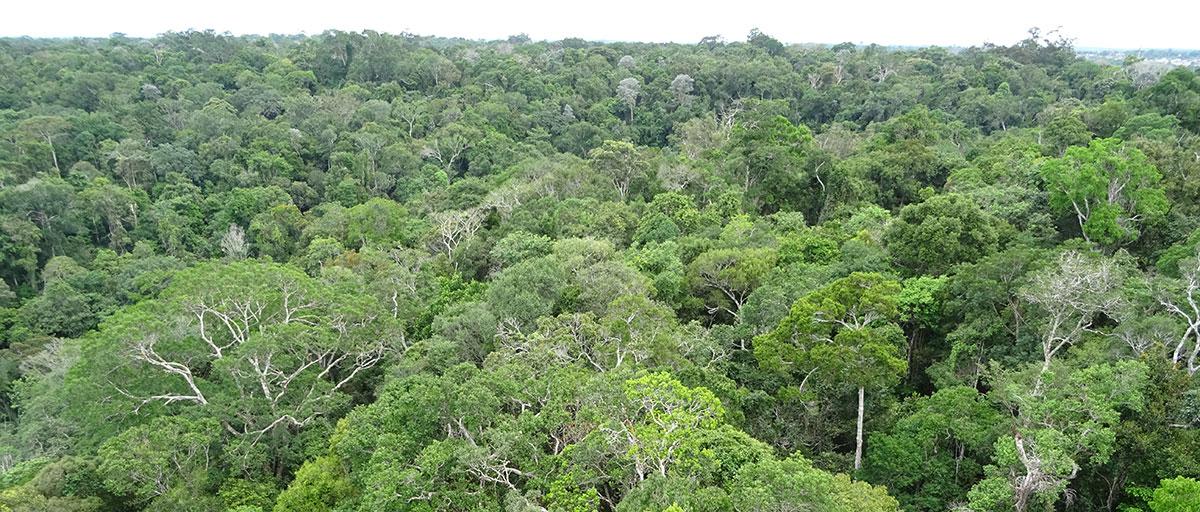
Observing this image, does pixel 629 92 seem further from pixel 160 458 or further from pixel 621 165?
Answer: pixel 160 458

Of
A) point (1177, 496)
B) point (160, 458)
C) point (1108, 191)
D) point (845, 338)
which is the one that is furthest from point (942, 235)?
point (160, 458)

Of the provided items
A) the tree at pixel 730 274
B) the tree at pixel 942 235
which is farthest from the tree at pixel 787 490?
the tree at pixel 942 235

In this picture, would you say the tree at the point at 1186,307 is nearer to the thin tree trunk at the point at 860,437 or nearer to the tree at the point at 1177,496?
the tree at the point at 1177,496

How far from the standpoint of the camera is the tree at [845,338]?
14.4 meters

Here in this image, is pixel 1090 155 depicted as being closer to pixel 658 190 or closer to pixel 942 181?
pixel 942 181

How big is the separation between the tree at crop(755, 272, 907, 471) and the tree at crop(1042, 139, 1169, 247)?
9704 millimetres

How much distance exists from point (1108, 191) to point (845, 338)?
42.6 feet

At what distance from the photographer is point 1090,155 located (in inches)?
812

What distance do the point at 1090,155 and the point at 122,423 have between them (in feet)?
95.6

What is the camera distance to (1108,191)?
68.1ft

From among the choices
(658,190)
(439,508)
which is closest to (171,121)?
(658,190)

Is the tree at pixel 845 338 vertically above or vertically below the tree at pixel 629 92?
below

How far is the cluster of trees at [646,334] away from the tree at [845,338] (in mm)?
82

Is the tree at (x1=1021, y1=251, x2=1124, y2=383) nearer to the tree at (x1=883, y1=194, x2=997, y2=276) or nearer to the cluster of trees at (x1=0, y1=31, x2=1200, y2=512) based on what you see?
the cluster of trees at (x1=0, y1=31, x2=1200, y2=512)
